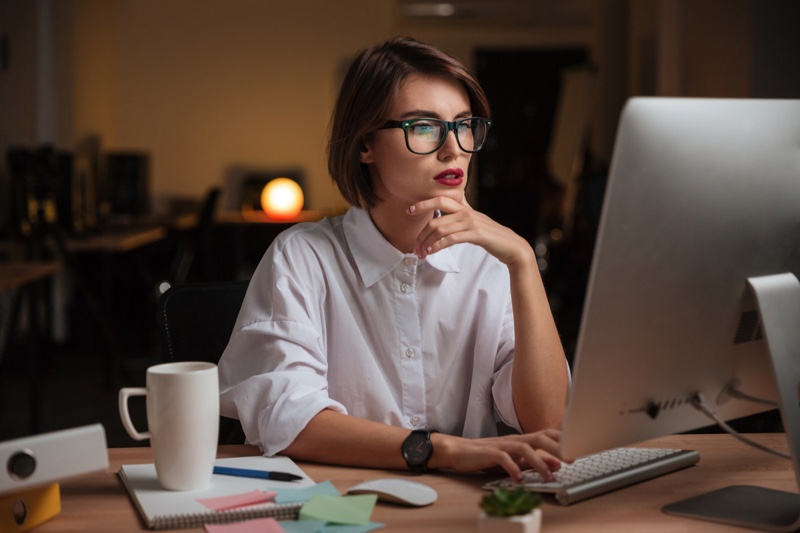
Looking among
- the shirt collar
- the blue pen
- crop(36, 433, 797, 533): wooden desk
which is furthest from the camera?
the shirt collar

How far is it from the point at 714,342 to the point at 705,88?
4728mm

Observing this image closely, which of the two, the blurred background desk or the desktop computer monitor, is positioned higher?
the desktop computer monitor

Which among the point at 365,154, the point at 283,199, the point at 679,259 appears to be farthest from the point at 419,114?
the point at 283,199

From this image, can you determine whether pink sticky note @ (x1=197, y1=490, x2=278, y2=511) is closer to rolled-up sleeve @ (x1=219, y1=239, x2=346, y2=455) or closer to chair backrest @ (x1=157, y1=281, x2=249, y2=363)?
rolled-up sleeve @ (x1=219, y1=239, x2=346, y2=455)

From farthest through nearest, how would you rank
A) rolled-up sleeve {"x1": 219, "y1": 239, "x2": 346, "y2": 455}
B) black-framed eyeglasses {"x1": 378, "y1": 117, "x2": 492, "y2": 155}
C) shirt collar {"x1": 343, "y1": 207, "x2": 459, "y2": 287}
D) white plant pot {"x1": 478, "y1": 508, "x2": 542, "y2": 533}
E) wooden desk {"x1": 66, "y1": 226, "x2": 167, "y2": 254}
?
wooden desk {"x1": 66, "y1": 226, "x2": 167, "y2": 254}, shirt collar {"x1": 343, "y1": 207, "x2": 459, "y2": 287}, black-framed eyeglasses {"x1": 378, "y1": 117, "x2": 492, "y2": 155}, rolled-up sleeve {"x1": 219, "y1": 239, "x2": 346, "y2": 455}, white plant pot {"x1": 478, "y1": 508, "x2": 542, "y2": 533}

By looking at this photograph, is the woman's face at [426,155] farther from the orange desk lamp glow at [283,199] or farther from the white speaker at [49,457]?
the orange desk lamp glow at [283,199]

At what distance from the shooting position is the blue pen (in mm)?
1125

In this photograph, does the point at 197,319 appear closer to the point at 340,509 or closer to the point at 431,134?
the point at 431,134

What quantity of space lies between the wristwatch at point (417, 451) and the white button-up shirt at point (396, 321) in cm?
25

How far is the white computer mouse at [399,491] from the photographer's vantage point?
40.8 inches

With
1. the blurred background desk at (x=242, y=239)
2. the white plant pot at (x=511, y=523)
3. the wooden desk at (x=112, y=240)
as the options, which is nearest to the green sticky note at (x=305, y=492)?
the white plant pot at (x=511, y=523)

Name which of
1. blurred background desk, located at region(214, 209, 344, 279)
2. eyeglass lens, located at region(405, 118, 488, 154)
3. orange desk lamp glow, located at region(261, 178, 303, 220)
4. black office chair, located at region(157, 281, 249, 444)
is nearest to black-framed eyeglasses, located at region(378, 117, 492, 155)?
eyeglass lens, located at region(405, 118, 488, 154)

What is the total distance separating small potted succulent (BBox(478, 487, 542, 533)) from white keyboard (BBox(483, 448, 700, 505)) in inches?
6.7

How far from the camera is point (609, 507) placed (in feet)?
3.41
